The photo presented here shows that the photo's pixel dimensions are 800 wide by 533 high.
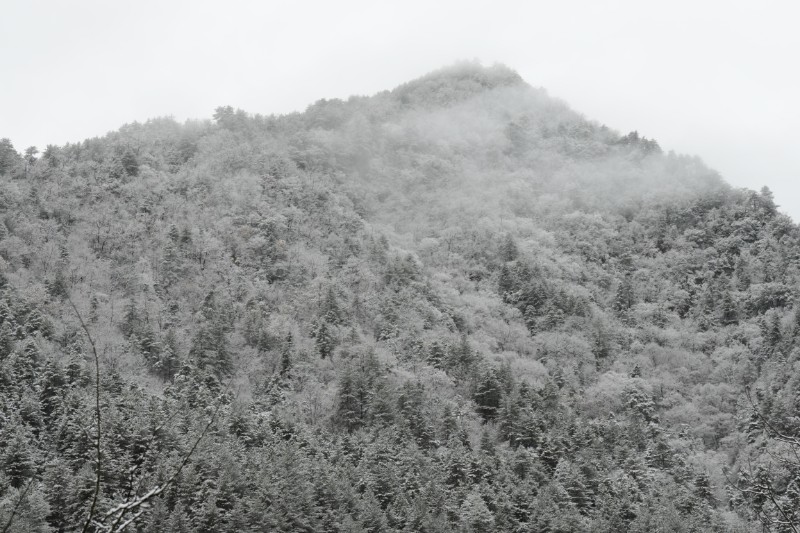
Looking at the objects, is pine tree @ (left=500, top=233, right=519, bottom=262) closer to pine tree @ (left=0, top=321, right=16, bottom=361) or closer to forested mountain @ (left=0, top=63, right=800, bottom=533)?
forested mountain @ (left=0, top=63, right=800, bottom=533)

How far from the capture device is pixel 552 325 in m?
77.3

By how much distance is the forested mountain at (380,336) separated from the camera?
38.0 m

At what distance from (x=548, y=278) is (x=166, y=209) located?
155 ft

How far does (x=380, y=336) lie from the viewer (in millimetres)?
67750

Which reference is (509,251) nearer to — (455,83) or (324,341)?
(324,341)

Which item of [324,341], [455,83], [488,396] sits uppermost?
[455,83]

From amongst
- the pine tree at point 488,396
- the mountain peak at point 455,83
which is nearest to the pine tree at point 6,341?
the pine tree at point 488,396

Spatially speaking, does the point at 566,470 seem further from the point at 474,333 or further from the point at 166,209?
the point at 166,209

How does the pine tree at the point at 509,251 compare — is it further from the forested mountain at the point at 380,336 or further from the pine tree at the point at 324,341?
the pine tree at the point at 324,341

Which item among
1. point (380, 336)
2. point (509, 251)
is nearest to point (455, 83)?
point (509, 251)

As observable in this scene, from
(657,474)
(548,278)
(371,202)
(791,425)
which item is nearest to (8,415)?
(657,474)

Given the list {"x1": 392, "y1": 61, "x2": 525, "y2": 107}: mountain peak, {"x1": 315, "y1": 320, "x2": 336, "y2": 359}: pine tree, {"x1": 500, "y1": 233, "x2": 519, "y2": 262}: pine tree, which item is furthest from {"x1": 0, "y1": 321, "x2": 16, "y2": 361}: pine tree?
{"x1": 392, "y1": 61, "x2": 525, "y2": 107}: mountain peak

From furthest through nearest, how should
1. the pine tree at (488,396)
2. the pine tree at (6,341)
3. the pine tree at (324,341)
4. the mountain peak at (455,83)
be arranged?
the mountain peak at (455,83), the pine tree at (324,341), the pine tree at (488,396), the pine tree at (6,341)

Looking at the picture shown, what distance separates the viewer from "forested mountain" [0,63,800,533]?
38.0 m
